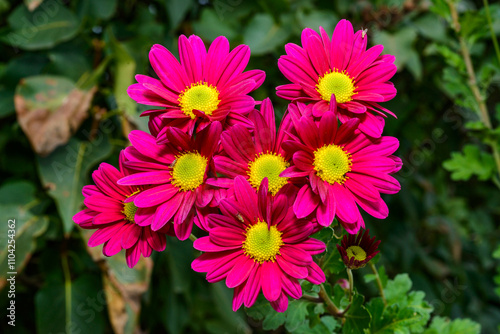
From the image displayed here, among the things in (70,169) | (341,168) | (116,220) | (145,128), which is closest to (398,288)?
(341,168)

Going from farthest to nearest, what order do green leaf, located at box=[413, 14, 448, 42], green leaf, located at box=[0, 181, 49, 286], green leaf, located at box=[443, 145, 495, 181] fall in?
1. green leaf, located at box=[413, 14, 448, 42]
2. green leaf, located at box=[0, 181, 49, 286]
3. green leaf, located at box=[443, 145, 495, 181]

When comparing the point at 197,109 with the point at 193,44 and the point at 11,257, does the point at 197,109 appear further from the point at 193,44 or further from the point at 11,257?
the point at 11,257

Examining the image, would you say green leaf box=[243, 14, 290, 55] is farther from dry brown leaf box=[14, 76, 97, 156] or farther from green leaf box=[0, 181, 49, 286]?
green leaf box=[0, 181, 49, 286]

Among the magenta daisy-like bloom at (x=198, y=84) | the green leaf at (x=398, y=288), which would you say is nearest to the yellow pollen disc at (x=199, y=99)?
the magenta daisy-like bloom at (x=198, y=84)

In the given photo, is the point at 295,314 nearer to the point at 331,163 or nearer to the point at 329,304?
the point at 329,304

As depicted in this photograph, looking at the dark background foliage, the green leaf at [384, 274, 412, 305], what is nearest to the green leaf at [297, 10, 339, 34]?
the dark background foliage

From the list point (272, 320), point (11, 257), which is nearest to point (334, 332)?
point (272, 320)
